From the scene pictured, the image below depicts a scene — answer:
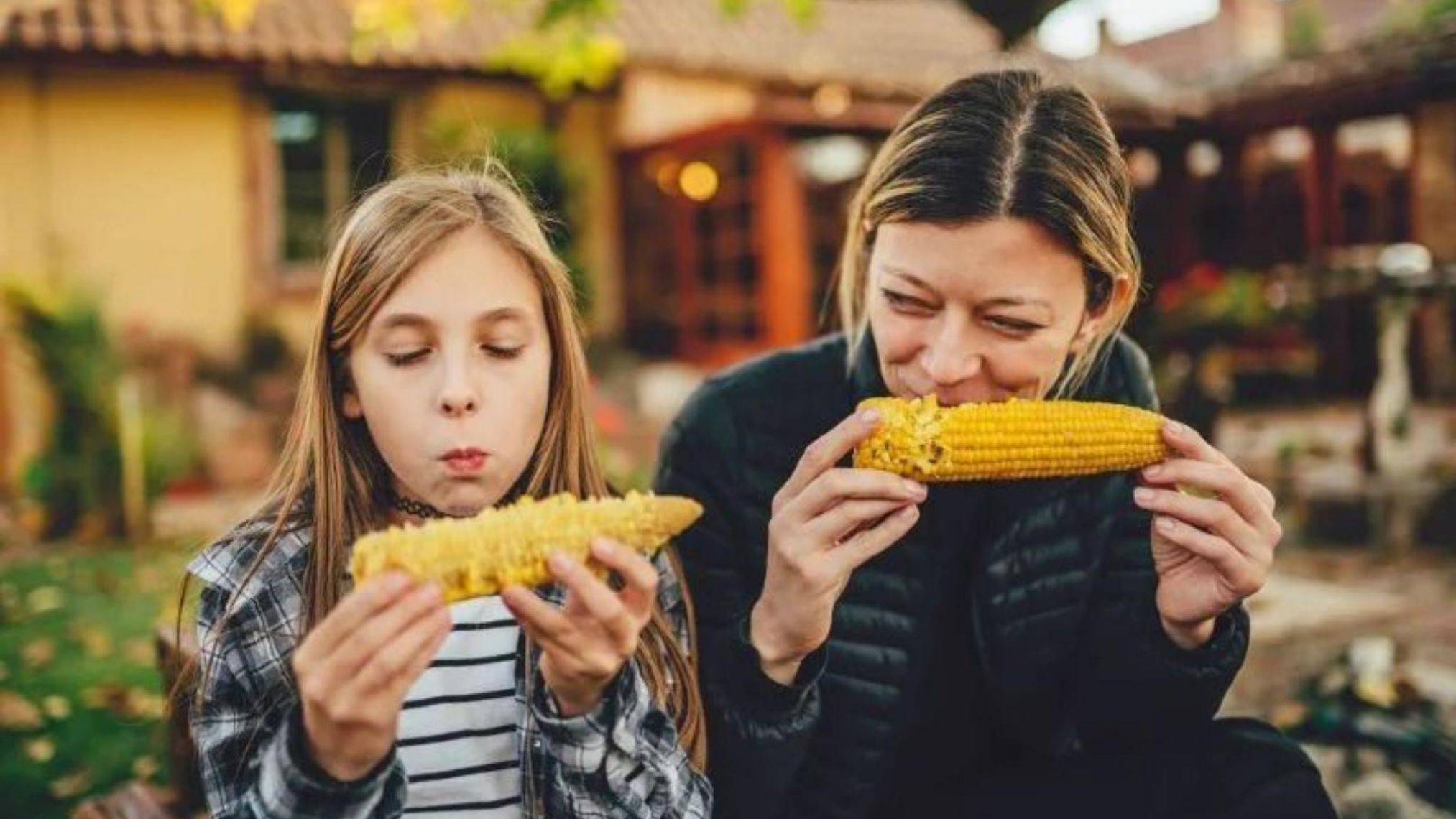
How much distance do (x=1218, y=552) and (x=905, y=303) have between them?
2.10 ft

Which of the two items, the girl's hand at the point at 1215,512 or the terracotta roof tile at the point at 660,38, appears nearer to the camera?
the girl's hand at the point at 1215,512

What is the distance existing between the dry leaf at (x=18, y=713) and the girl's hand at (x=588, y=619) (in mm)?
3150

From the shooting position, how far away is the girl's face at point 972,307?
1.96m

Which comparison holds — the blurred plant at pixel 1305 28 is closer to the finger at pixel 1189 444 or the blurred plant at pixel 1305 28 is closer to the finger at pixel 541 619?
the finger at pixel 1189 444

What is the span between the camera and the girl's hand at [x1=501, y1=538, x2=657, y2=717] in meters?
1.47

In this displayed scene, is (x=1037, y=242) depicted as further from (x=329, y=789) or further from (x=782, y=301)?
(x=782, y=301)

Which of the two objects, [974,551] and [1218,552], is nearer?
[1218,552]

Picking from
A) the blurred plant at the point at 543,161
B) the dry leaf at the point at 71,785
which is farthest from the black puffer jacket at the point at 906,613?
the blurred plant at the point at 543,161

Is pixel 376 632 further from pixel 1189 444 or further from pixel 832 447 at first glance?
pixel 1189 444

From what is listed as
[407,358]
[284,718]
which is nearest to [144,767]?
[284,718]

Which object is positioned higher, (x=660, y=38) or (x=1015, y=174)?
(x=660, y=38)

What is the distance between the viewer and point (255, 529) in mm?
1841

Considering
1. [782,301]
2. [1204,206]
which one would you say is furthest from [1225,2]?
[782,301]

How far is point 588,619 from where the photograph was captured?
1.54 m
